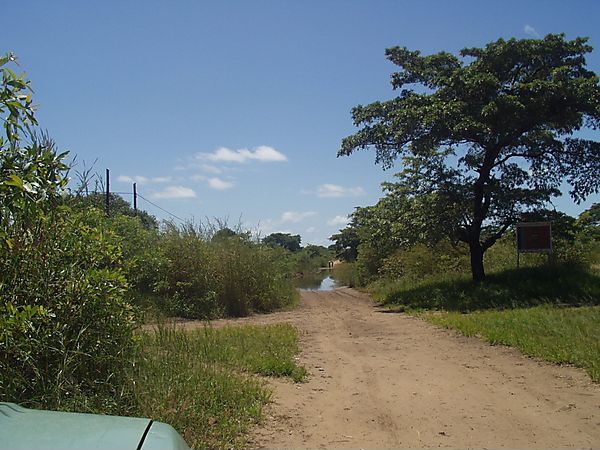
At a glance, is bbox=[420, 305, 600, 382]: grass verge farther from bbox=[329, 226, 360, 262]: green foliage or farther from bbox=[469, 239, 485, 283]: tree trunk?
bbox=[329, 226, 360, 262]: green foliage

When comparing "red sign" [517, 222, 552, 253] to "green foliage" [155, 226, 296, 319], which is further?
"green foliage" [155, 226, 296, 319]

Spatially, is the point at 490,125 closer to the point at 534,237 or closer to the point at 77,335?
the point at 534,237

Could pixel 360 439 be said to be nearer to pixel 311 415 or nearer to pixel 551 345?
pixel 311 415

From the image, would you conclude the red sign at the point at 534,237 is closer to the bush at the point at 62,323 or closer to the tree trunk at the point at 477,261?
the tree trunk at the point at 477,261

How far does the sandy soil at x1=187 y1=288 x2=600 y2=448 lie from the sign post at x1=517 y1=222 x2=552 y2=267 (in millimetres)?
8507

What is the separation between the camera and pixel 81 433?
2295 millimetres

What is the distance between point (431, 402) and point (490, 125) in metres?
12.1

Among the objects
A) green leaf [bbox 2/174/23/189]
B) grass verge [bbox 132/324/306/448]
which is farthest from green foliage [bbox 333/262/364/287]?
green leaf [bbox 2/174/23/189]

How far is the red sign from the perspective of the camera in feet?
56.4

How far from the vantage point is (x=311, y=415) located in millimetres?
6031

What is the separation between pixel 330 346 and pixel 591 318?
213 inches

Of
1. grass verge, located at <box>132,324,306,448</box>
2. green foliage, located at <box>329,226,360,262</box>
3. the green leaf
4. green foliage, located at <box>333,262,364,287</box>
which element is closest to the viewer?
the green leaf

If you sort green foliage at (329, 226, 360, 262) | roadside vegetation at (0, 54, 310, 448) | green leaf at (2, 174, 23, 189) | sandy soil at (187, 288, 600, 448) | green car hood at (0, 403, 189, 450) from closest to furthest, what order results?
green car hood at (0, 403, 189, 450), green leaf at (2, 174, 23, 189), roadside vegetation at (0, 54, 310, 448), sandy soil at (187, 288, 600, 448), green foliage at (329, 226, 360, 262)

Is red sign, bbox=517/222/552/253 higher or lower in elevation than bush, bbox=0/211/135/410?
higher
